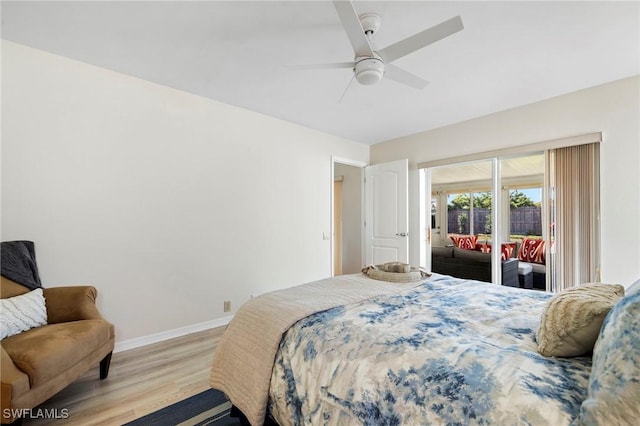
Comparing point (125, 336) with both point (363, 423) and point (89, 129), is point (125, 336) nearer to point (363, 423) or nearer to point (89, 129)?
point (89, 129)

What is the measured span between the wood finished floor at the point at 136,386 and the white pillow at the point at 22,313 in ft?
1.68

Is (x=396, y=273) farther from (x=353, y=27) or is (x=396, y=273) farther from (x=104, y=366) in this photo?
(x=104, y=366)

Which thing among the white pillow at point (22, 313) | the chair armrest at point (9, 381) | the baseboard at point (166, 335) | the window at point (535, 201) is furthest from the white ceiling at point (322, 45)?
the baseboard at point (166, 335)

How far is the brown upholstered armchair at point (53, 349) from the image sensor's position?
54.7 inches

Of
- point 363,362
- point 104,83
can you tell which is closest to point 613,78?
point 363,362

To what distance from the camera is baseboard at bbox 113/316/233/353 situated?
8.41 feet

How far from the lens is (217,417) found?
169 centimetres

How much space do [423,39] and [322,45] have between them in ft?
2.68

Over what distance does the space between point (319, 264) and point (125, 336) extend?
7.96 ft

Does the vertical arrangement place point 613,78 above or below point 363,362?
above

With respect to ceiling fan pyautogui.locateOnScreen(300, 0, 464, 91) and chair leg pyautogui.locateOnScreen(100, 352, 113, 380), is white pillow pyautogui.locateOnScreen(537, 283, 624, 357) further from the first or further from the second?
chair leg pyautogui.locateOnScreen(100, 352, 113, 380)

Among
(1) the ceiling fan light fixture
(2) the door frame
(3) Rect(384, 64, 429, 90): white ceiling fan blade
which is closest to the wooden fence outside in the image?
(2) the door frame

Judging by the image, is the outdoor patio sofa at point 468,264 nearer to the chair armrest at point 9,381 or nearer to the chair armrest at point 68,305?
the chair armrest at point 68,305

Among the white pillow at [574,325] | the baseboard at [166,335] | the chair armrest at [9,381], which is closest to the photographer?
the white pillow at [574,325]
